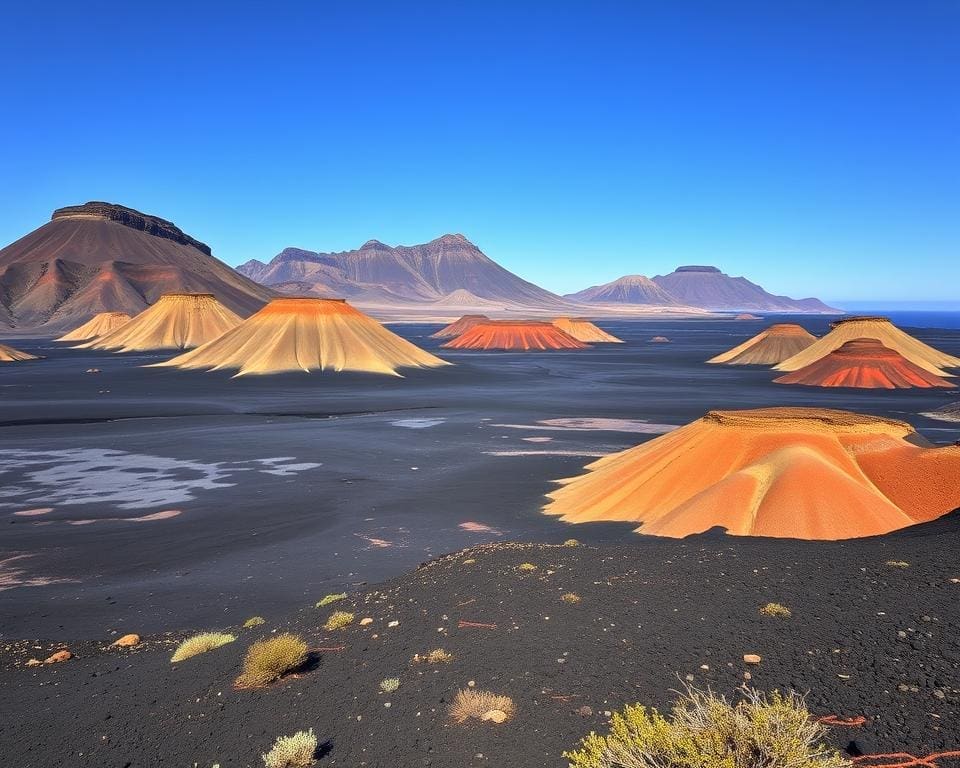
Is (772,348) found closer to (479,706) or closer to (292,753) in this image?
(479,706)

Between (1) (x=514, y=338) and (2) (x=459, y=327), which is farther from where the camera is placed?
(2) (x=459, y=327)

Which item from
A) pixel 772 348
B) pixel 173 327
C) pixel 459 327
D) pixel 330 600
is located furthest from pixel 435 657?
pixel 459 327

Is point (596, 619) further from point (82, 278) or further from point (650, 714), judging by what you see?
point (82, 278)

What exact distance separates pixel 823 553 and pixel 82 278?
207 metres

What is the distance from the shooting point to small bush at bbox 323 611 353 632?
12.2m

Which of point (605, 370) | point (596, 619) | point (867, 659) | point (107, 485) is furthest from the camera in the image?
point (605, 370)

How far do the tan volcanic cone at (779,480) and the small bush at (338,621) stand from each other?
905 centimetres

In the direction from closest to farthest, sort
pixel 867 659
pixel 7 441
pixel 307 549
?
pixel 867 659 → pixel 307 549 → pixel 7 441

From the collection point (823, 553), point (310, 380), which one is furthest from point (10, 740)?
point (310, 380)

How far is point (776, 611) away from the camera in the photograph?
414 inches

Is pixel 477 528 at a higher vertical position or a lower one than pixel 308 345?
lower

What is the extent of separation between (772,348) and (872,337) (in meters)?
14.9

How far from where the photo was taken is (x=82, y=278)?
183375 mm

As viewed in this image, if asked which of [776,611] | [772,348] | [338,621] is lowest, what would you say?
[338,621]
